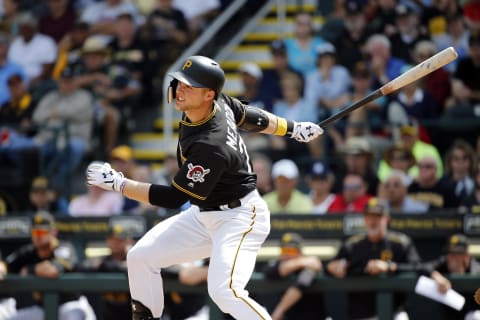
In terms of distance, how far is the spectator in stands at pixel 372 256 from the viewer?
24.9 feet

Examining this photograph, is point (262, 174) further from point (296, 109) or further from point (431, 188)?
point (431, 188)

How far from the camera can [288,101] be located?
10602 mm

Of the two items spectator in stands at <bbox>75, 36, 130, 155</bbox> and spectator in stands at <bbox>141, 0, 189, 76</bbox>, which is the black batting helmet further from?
spectator in stands at <bbox>141, 0, 189, 76</bbox>

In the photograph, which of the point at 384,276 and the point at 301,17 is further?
the point at 301,17

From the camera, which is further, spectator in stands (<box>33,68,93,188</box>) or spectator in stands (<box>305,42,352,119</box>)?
spectator in stands (<box>33,68,93,188</box>)

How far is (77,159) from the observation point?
11.3 meters

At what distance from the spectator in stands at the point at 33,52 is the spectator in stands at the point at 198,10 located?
1665mm

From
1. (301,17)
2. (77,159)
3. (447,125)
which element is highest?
(301,17)

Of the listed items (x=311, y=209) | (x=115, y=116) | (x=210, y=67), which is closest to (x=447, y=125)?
(x=311, y=209)

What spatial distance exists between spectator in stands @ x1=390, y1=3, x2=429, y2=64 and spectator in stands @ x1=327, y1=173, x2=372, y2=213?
2064mm

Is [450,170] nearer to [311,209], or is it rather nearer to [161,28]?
[311,209]

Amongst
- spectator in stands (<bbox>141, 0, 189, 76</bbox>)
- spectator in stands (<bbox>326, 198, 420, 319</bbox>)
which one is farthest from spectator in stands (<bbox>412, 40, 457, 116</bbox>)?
spectator in stands (<bbox>141, 0, 189, 76</bbox>)

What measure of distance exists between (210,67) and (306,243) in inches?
119

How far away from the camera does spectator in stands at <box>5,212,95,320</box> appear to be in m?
8.20
